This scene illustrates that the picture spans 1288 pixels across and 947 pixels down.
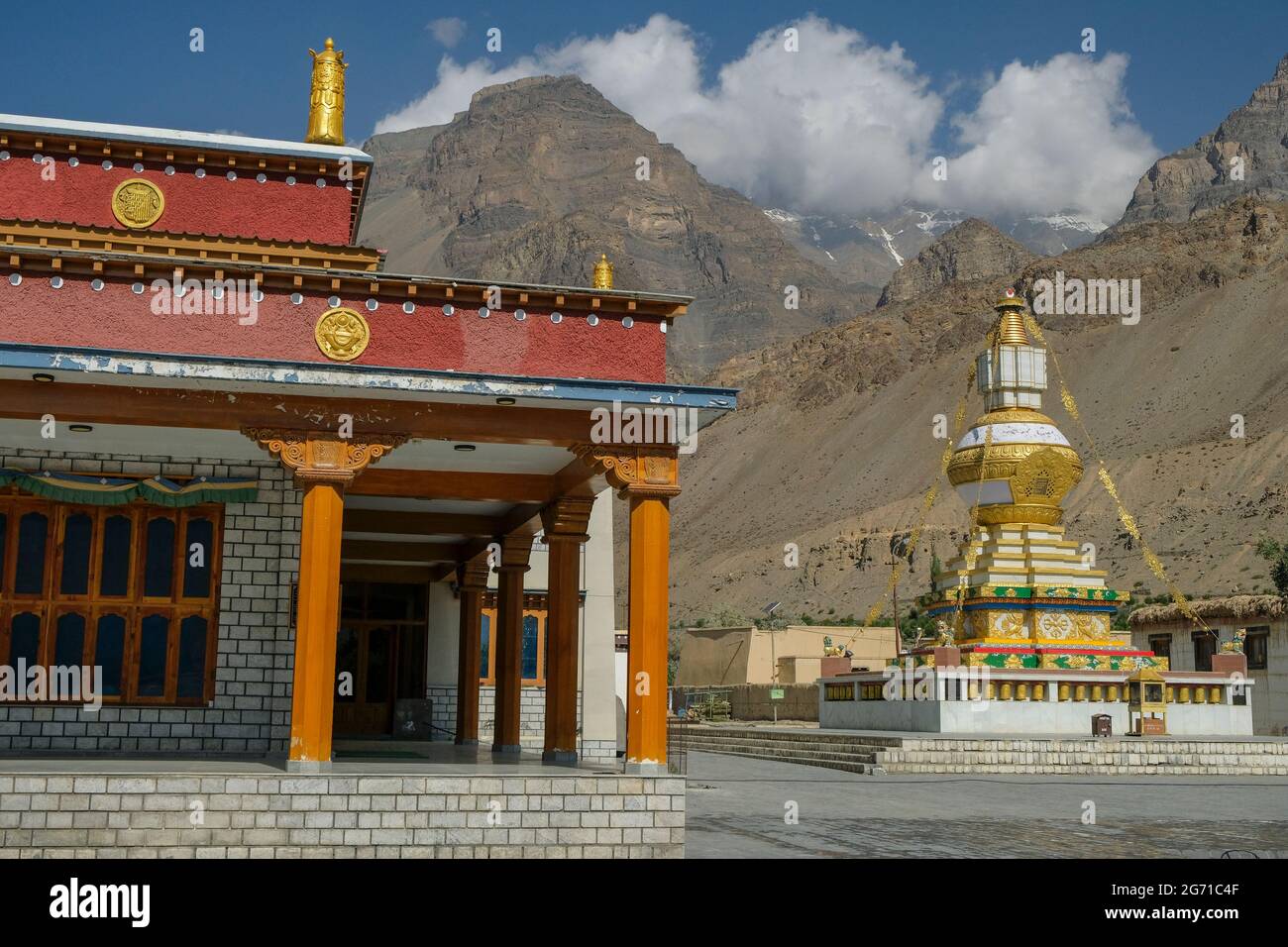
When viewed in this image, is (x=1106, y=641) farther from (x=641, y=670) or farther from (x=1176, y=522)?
(x=1176, y=522)

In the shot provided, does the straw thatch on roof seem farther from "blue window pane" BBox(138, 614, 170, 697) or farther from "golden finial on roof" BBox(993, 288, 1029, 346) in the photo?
"blue window pane" BBox(138, 614, 170, 697)

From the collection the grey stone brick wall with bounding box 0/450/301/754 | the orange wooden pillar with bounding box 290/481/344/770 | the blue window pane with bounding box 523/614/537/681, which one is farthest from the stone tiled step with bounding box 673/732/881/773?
the orange wooden pillar with bounding box 290/481/344/770

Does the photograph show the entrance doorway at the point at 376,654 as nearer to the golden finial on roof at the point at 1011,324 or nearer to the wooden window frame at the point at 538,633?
the wooden window frame at the point at 538,633

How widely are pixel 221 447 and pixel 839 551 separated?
295ft

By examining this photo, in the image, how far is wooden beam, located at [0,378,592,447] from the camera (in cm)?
1342

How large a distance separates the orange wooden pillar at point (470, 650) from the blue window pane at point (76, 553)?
305 inches

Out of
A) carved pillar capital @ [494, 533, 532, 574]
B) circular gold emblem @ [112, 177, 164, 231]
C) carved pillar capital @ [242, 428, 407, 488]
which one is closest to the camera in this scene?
carved pillar capital @ [242, 428, 407, 488]

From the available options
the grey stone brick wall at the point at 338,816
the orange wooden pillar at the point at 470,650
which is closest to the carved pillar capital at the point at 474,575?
the orange wooden pillar at the point at 470,650

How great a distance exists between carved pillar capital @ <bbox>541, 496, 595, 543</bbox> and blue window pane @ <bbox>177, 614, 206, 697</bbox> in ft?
14.1

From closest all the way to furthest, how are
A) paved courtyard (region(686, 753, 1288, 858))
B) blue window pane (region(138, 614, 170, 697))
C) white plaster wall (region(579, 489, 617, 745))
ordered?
paved courtyard (region(686, 753, 1288, 858)), blue window pane (region(138, 614, 170, 697)), white plaster wall (region(579, 489, 617, 745))

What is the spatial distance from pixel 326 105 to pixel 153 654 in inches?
340

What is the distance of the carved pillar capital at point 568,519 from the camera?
56.0 feet
